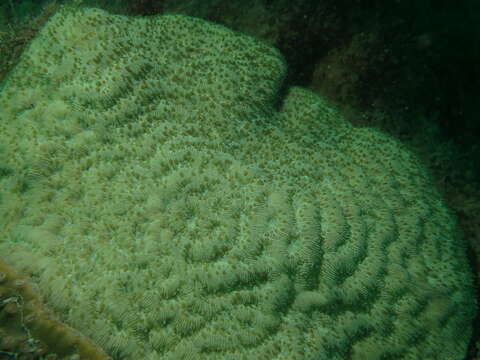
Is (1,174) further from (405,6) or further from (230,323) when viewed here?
(405,6)

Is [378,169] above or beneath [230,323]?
above

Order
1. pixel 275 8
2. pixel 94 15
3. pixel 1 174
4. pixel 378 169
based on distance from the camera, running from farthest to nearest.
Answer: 1. pixel 275 8
2. pixel 378 169
3. pixel 94 15
4. pixel 1 174

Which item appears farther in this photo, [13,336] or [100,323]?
[100,323]

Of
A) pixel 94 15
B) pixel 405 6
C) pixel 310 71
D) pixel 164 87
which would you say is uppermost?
pixel 405 6

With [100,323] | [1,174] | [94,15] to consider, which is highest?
[94,15]

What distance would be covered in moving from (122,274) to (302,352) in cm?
168

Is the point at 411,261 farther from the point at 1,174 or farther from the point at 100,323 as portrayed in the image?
the point at 1,174

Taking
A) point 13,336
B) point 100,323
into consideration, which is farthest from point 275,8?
point 13,336

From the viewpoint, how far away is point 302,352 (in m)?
2.77

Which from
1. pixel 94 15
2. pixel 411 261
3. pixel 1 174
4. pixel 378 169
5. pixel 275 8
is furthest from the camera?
pixel 275 8

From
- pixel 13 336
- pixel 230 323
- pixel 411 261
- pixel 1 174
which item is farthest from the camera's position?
pixel 411 261

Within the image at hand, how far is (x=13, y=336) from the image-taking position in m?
2.17

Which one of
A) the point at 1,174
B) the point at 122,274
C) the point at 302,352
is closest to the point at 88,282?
the point at 122,274

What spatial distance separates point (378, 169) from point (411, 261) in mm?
1136
